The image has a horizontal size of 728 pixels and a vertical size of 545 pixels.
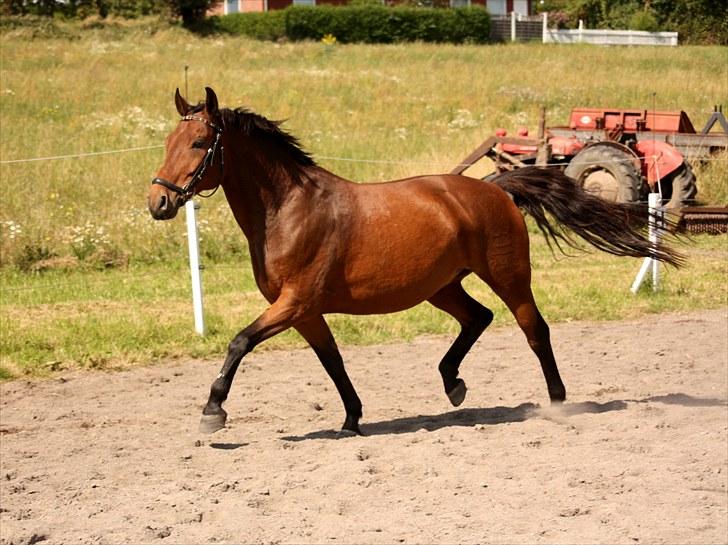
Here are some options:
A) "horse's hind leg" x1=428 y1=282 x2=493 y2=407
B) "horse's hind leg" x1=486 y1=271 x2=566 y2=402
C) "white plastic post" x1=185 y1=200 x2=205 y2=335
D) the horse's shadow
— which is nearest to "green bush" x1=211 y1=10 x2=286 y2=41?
"white plastic post" x1=185 y1=200 x2=205 y2=335

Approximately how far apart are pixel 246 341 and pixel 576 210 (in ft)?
9.16

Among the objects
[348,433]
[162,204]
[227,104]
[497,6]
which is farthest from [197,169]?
[497,6]

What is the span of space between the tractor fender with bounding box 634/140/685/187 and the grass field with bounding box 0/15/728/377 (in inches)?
42.8

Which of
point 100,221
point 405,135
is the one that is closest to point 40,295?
point 100,221

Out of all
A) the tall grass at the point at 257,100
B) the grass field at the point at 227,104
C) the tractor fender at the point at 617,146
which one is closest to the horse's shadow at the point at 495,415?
the grass field at the point at 227,104

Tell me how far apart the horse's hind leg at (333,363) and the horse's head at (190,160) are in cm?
118

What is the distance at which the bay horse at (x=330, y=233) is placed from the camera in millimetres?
6570

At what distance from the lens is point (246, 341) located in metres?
6.57

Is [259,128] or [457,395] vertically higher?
[259,128]

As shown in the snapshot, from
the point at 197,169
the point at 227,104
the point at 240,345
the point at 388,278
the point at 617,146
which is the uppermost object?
the point at 197,169

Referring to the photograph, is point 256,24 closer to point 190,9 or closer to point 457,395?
point 190,9

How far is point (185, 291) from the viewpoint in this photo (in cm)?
1233

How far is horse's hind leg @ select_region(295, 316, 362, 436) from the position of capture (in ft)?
23.4

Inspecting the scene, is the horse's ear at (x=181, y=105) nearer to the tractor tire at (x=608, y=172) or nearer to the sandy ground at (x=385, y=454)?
the sandy ground at (x=385, y=454)
